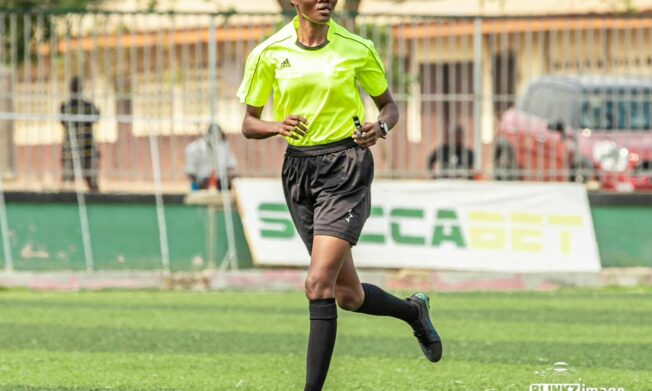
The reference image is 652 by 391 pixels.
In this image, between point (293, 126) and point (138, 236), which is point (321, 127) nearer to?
point (293, 126)

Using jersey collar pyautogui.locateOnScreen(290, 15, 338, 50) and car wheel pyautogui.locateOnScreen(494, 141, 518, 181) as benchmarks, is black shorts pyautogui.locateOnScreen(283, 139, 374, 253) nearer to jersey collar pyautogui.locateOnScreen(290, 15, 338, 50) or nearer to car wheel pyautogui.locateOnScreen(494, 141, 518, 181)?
jersey collar pyautogui.locateOnScreen(290, 15, 338, 50)

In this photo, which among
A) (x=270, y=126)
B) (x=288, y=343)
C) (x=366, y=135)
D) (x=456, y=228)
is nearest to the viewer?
(x=366, y=135)

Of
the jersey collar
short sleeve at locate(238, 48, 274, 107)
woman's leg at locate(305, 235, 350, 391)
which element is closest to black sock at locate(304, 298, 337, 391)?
woman's leg at locate(305, 235, 350, 391)

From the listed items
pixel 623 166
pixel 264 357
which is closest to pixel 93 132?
pixel 623 166

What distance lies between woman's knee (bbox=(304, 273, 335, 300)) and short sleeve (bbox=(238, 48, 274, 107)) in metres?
0.98

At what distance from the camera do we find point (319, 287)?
25.1ft

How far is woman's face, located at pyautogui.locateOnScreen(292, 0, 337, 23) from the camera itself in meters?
7.78

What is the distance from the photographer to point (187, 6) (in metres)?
43.9

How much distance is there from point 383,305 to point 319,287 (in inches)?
36.2

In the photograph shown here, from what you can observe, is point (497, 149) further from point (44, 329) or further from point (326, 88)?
point (326, 88)

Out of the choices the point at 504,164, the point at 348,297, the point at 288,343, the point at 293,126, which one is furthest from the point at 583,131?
the point at 293,126

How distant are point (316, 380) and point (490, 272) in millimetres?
10683

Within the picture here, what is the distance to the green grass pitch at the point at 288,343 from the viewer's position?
9.17 m

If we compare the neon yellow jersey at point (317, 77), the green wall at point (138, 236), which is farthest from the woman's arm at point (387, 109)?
the green wall at point (138, 236)
